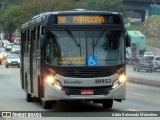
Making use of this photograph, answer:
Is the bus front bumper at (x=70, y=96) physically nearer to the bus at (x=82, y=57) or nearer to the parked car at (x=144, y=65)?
the bus at (x=82, y=57)

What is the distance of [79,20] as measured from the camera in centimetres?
1773

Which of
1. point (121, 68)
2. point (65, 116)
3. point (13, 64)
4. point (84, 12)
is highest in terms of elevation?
point (84, 12)

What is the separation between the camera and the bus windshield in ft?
56.7

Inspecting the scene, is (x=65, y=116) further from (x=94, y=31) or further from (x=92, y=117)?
(x=94, y=31)

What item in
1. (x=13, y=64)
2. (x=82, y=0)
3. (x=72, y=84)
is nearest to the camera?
(x=72, y=84)

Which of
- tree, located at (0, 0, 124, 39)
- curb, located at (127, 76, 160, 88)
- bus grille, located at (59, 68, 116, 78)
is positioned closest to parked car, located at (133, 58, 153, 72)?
curb, located at (127, 76, 160, 88)

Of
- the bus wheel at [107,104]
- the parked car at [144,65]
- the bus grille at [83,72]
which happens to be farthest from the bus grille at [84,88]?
the parked car at [144,65]

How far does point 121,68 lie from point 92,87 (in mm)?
1035

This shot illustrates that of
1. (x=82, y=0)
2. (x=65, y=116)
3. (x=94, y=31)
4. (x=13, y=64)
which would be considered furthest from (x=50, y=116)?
(x=82, y=0)

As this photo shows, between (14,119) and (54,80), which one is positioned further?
(54,80)

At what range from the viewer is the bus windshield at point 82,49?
1728 centimetres

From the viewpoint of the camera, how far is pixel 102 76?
17.2m

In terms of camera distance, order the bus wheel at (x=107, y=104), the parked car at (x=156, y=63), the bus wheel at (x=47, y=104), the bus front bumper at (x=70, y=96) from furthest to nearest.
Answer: the parked car at (x=156, y=63) < the bus wheel at (x=107, y=104) < the bus wheel at (x=47, y=104) < the bus front bumper at (x=70, y=96)

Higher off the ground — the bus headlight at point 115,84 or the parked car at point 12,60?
the bus headlight at point 115,84
